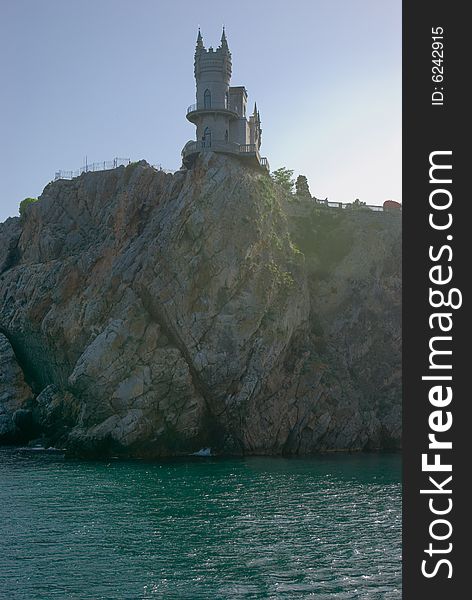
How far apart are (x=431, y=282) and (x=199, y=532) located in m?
25.5

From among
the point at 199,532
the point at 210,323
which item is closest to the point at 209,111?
the point at 210,323

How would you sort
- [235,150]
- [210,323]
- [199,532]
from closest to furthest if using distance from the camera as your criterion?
[199,532]
[210,323]
[235,150]

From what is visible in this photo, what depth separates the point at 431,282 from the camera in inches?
622

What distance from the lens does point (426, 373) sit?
614 inches

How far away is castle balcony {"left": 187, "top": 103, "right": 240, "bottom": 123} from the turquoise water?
144ft

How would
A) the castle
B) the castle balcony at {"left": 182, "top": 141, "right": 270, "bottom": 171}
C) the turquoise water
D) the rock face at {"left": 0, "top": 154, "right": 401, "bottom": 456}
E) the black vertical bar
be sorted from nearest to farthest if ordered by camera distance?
the black vertical bar → the turquoise water → the rock face at {"left": 0, "top": 154, "right": 401, "bottom": 456} → the castle balcony at {"left": 182, "top": 141, "right": 270, "bottom": 171} → the castle

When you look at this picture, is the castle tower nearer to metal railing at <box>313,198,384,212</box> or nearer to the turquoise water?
metal railing at <box>313,198,384,212</box>

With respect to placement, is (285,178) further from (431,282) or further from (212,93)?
(431,282)

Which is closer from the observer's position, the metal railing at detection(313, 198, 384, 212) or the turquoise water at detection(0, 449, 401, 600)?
the turquoise water at detection(0, 449, 401, 600)

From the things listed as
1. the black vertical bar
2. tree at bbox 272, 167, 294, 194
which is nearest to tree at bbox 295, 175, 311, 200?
tree at bbox 272, 167, 294, 194

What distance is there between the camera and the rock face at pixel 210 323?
6612cm

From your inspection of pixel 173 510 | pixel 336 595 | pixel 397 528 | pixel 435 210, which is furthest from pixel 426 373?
pixel 173 510

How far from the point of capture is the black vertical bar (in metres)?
15.4

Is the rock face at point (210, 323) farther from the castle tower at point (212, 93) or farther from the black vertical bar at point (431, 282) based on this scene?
the black vertical bar at point (431, 282)
